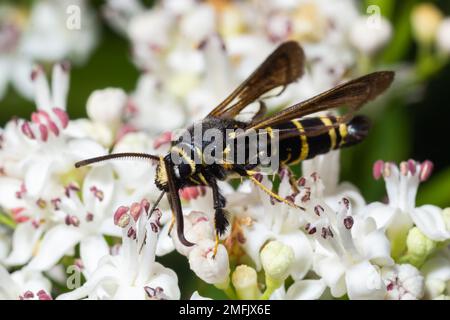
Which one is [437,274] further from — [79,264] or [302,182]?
[79,264]

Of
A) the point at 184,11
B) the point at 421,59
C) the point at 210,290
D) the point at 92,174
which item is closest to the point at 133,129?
the point at 92,174

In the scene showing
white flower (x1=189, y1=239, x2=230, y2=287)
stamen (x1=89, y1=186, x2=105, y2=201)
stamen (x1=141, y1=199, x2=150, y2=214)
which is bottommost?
white flower (x1=189, y1=239, x2=230, y2=287)

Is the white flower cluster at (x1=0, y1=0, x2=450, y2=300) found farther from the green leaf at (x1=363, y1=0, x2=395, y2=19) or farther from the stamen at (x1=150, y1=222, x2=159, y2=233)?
the green leaf at (x1=363, y1=0, x2=395, y2=19)

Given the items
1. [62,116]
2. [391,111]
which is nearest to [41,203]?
[62,116]

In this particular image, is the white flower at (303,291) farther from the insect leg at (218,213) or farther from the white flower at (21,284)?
the white flower at (21,284)

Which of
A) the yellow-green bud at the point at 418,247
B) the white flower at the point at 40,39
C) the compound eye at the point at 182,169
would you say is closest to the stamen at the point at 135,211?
the compound eye at the point at 182,169

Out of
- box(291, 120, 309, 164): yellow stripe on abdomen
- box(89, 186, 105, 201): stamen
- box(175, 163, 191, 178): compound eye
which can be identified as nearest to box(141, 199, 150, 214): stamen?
box(175, 163, 191, 178): compound eye
